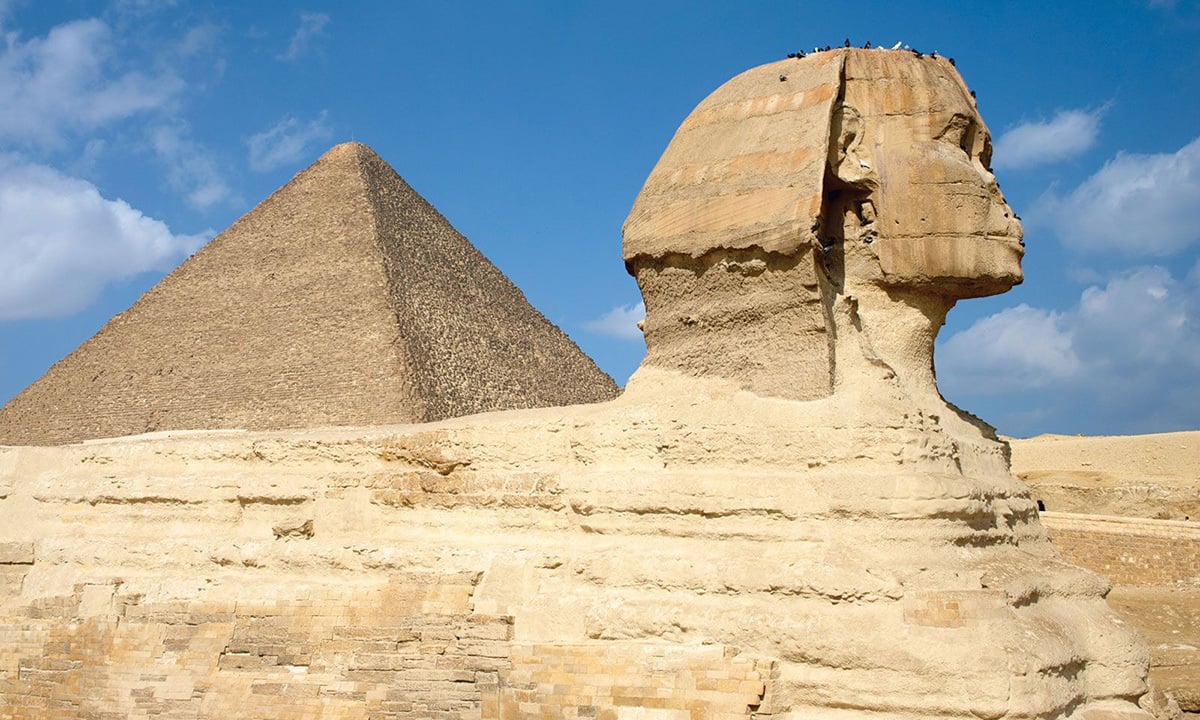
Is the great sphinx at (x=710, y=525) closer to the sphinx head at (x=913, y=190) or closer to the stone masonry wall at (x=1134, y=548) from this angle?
the sphinx head at (x=913, y=190)

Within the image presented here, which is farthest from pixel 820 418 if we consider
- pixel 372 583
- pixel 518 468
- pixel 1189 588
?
pixel 1189 588

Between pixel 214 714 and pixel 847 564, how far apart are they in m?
2.68

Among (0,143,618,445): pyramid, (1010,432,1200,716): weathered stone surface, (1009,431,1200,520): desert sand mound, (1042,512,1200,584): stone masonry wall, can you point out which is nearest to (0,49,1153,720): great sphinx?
(1010,432,1200,716): weathered stone surface

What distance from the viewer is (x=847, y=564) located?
14.0 feet

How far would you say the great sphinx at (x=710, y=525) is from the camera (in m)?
4.28

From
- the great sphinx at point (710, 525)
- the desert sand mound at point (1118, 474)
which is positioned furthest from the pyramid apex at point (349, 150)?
the great sphinx at point (710, 525)

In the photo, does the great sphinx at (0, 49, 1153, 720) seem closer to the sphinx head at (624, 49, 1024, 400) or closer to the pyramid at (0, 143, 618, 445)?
the sphinx head at (624, 49, 1024, 400)

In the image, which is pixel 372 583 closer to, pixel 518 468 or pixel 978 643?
pixel 518 468

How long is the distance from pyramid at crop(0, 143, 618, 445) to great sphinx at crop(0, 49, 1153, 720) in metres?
58.7

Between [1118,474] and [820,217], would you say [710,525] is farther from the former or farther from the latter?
[1118,474]

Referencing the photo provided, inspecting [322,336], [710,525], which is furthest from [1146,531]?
[322,336]

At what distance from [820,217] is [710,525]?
1.26 m

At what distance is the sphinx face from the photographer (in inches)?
197

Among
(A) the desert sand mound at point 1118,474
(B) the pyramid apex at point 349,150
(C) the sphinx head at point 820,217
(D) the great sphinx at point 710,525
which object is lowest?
(D) the great sphinx at point 710,525
